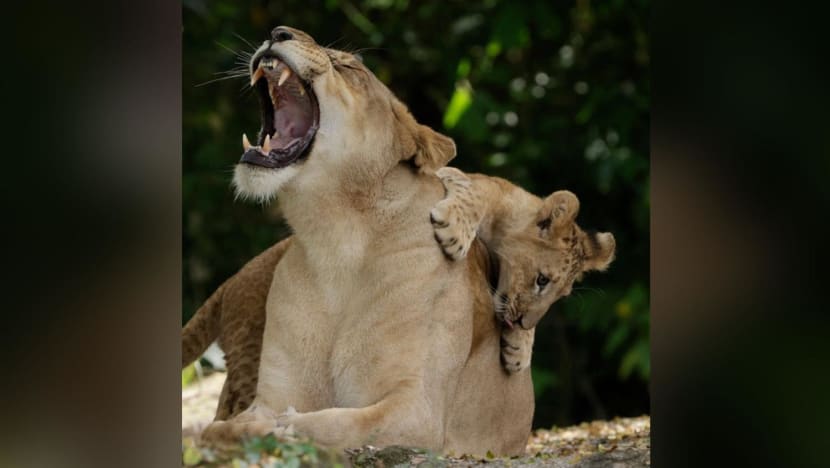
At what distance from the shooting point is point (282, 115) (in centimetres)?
425

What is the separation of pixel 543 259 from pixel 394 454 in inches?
48.6

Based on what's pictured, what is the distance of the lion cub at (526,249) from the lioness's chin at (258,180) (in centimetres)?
80

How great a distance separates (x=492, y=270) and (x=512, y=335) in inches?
11.5

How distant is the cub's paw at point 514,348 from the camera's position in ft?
16.2

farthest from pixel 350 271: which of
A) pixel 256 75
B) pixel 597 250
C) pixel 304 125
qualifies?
pixel 597 250

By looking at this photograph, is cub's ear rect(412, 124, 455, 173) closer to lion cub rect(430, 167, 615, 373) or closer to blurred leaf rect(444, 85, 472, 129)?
lion cub rect(430, 167, 615, 373)

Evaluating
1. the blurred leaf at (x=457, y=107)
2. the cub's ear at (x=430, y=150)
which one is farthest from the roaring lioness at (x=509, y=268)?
the blurred leaf at (x=457, y=107)

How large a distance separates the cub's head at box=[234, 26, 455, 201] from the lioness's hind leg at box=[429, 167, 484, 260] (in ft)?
0.99

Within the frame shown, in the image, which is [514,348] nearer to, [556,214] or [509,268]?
[509,268]

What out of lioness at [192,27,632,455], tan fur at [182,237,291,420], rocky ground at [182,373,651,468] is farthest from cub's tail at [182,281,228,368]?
lioness at [192,27,632,455]
